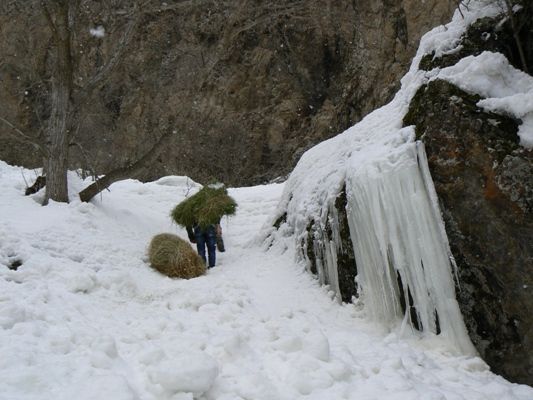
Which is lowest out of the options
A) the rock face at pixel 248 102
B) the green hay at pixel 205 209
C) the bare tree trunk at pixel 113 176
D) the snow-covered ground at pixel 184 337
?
the snow-covered ground at pixel 184 337

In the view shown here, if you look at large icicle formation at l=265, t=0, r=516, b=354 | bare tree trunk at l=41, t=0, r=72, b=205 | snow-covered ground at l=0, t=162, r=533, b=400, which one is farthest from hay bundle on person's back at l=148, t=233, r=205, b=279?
bare tree trunk at l=41, t=0, r=72, b=205

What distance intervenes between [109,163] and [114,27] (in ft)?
46.7

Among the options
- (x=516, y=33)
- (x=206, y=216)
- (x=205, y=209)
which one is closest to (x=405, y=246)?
(x=516, y=33)

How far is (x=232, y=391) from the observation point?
9.56 feet

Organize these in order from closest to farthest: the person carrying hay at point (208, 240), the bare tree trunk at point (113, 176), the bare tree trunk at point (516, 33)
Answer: the bare tree trunk at point (516, 33) → the person carrying hay at point (208, 240) → the bare tree trunk at point (113, 176)

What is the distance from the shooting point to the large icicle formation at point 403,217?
3922 millimetres

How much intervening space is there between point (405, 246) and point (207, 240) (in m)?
3.40

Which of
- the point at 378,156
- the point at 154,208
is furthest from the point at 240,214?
the point at 378,156

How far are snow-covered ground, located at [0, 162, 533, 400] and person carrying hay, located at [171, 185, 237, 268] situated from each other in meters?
0.63

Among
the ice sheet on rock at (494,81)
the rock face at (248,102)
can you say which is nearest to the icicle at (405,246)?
the ice sheet on rock at (494,81)

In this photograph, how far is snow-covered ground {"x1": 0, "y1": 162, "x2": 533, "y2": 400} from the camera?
112 inches

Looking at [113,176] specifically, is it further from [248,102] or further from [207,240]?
[248,102]

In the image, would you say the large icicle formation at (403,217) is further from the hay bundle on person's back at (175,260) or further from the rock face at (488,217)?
the hay bundle on person's back at (175,260)

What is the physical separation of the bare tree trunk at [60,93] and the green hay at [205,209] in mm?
1663
